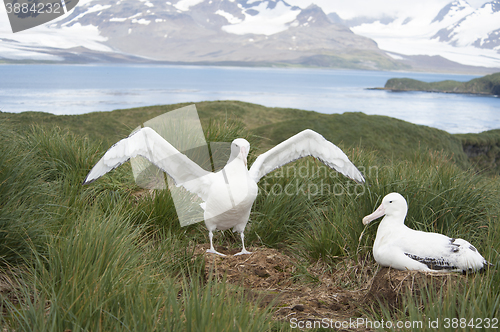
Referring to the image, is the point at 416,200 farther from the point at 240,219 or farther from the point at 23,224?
the point at 23,224

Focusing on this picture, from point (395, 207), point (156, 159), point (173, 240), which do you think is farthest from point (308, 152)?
point (173, 240)

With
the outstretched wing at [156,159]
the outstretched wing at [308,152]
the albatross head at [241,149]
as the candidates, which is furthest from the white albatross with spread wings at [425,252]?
the outstretched wing at [156,159]

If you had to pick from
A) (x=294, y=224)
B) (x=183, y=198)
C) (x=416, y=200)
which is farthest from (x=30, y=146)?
(x=416, y=200)

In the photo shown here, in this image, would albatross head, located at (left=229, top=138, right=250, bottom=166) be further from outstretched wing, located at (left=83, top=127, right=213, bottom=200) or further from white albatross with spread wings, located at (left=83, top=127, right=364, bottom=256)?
outstretched wing, located at (left=83, top=127, right=213, bottom=200)

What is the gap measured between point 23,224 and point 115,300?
5.47 ft

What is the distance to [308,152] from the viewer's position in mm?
5820

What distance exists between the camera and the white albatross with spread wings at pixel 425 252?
3719 mm

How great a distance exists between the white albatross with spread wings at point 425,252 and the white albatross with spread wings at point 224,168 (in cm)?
165

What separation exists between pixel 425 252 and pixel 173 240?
3.13 metres

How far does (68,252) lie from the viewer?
11.3 feet

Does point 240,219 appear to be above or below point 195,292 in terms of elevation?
below

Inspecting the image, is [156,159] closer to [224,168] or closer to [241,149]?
[224,168]

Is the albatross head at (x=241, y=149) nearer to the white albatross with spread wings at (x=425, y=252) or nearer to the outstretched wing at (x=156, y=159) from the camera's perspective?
the outstretched wing at (x=156, y=159)

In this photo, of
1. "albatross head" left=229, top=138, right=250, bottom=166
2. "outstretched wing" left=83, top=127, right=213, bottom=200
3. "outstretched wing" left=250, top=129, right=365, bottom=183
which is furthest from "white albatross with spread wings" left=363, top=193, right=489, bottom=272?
"outstretched wing" left=83, top=127, right=213, bottom=200
